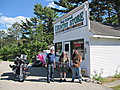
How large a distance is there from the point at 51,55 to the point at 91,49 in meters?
2.53

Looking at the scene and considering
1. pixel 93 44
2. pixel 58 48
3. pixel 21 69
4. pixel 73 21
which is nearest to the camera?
pixel 21 69

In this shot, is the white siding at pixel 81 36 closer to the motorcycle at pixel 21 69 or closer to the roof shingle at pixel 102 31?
the roof shingle at pixel 102 31

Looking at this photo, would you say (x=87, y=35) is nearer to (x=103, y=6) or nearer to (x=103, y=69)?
(x=103, y=69)

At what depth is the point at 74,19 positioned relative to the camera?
29.3ft

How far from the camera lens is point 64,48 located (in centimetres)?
→ 1042

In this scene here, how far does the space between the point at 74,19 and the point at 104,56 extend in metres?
3.29

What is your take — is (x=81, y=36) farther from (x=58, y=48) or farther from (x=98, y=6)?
(x=98, y=6)

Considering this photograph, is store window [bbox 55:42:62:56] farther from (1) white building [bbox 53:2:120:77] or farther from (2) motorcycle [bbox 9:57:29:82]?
(2) motorcycle [bbox 9:57:29:82]

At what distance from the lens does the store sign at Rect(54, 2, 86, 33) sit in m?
7.98

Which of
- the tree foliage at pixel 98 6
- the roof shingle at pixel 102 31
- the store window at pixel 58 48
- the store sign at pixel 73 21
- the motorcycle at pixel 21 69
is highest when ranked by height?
the tree foliage at pixel 98 6

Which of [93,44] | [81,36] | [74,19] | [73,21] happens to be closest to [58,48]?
[73,21]

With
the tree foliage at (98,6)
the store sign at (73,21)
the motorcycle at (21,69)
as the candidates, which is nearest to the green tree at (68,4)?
the tree foliage at (98,6)

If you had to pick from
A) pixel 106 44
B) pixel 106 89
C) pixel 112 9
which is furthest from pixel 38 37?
pixel 106 89

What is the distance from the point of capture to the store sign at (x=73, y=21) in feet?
26.2
